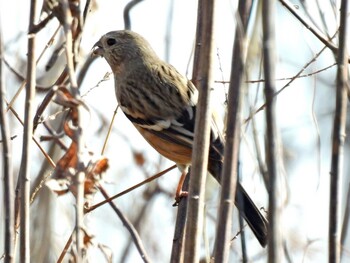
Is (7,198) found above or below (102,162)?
below

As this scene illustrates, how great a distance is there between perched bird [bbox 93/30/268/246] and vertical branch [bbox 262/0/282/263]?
1901 millimetres

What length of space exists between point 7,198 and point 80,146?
33cm

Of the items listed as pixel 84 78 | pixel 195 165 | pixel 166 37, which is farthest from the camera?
pixel 84 78

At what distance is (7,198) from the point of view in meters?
2.30

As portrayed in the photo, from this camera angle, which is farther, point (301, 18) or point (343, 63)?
point (301, 18)

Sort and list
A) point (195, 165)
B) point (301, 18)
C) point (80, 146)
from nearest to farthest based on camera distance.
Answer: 1. point (80, 146)
2. point (195, 165)
3. point (301, 18)

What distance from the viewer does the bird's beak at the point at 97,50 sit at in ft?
17.1

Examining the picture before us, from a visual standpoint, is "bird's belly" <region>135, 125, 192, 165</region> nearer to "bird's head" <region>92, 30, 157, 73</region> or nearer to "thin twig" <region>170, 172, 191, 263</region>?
"bird's head" <region>92, 30, 157, 73</region>

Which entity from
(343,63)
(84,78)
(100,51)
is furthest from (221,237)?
(100,51)

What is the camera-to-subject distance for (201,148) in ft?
8.25

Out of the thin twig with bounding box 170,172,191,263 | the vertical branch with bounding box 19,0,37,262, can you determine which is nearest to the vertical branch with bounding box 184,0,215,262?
the vertical branch with bounding box 19,0,37,262

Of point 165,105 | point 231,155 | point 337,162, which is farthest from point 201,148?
point 165,105

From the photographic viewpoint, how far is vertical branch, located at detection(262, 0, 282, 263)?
6.57 ft

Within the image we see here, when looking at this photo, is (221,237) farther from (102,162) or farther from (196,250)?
(102,162)
